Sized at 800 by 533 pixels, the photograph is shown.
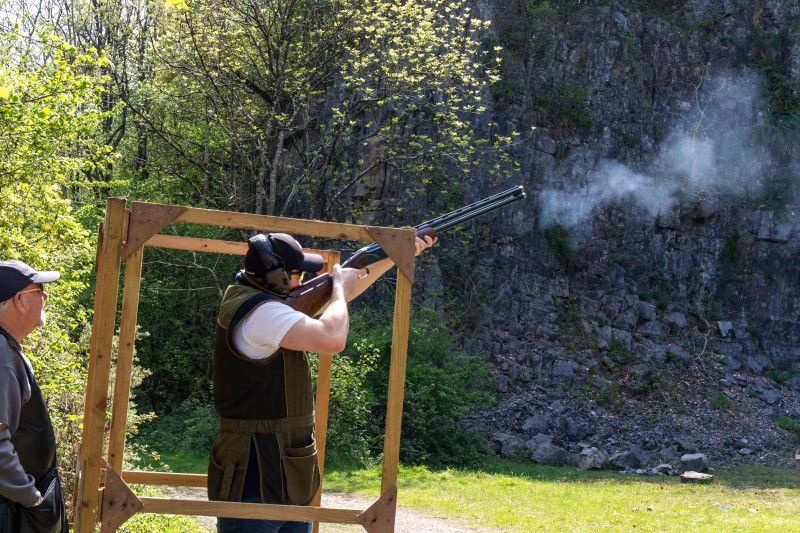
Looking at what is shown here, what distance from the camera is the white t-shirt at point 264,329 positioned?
3580mm

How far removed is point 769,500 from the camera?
12.3 m

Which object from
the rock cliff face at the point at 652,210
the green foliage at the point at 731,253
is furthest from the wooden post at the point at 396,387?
the green foliage at the point at 731,253

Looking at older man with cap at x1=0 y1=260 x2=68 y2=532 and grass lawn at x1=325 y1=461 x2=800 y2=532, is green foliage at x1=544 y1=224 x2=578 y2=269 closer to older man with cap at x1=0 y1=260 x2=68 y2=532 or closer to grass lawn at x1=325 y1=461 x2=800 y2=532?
grass lawn at x1=325 y1=461 x2=800 y2=532

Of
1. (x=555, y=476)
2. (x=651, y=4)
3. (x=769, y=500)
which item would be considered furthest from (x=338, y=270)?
(x=651, y=4)

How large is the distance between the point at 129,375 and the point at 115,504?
1.87 feet

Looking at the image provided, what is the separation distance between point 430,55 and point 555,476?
8.33 meters

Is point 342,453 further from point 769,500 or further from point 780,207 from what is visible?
point 780,207

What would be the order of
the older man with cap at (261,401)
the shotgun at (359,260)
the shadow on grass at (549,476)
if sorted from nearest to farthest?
the older man with cap at (261,401), the shotgun at (359,260), the shadow on grass at (549,476)

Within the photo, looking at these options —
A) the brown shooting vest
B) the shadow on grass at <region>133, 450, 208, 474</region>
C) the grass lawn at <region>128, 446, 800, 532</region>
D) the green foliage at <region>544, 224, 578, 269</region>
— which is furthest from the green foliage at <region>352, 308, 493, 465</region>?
the brown shooting vest

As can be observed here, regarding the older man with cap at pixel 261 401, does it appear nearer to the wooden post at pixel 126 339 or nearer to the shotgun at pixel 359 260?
the shotgun at pixel 359 260

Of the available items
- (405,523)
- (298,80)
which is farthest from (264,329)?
(298,80)

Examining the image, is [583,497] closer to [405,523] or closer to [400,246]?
[405,523]

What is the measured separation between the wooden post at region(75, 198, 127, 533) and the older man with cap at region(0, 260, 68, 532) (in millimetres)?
118

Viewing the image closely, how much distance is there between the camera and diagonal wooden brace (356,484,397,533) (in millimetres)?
3926
